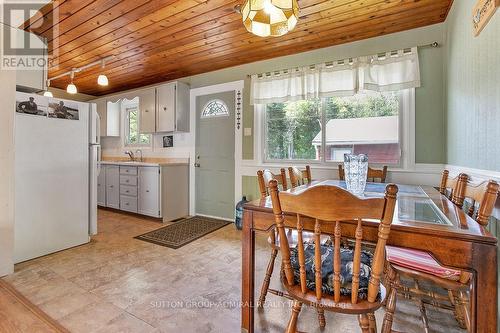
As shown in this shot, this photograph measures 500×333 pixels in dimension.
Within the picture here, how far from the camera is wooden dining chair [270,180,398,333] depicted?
88cm

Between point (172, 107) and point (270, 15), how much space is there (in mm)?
2781

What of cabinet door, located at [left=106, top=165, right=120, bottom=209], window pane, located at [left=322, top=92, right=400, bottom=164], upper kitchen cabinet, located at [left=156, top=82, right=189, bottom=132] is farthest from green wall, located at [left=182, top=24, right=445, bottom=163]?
cabinet door, located at [left=106, top=165, right=120, bottom=209]

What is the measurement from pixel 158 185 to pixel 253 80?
2.02m

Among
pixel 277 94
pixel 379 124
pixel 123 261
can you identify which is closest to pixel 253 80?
pixel 277 94

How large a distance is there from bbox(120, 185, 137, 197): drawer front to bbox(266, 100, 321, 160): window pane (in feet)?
7.17

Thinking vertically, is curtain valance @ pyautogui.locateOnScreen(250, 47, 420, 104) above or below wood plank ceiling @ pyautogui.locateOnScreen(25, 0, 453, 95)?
below

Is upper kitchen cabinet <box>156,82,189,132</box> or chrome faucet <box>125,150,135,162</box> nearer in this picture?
upper kitchen cabinet <box>156,82,189,132</box>

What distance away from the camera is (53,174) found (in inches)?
97.1

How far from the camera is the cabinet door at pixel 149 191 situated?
3713 millimetres

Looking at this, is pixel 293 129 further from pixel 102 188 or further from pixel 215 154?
pixel 102 188

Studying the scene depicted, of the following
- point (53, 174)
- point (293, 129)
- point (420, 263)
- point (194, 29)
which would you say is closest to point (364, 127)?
point (293, 129)

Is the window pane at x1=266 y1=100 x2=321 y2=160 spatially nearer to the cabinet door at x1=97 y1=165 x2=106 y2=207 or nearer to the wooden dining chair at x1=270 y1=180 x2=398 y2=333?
the wooden dining chair at x1=270 y1=180 x2=398 y2=333

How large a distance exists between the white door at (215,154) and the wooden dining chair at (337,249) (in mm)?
2751

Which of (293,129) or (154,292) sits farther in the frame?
(293,129)
